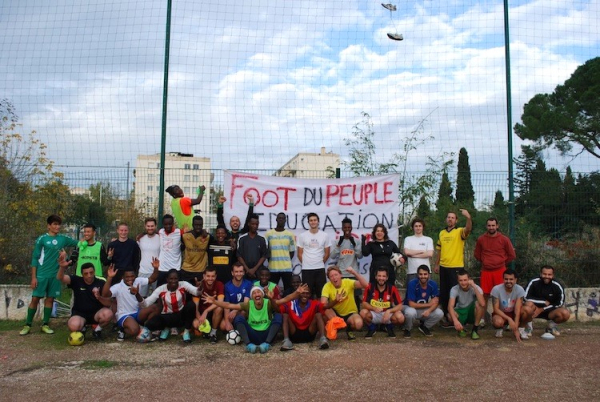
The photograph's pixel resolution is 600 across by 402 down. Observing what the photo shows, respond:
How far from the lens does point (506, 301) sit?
7523mm

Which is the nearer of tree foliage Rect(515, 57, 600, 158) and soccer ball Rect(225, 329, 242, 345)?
soccer ball Rect(225, 329, 242, 345)

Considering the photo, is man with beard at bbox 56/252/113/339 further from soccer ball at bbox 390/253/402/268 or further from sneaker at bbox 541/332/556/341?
sneaker at bbox 541/332/556/341

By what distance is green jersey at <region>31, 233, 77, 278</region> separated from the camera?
25.2ft

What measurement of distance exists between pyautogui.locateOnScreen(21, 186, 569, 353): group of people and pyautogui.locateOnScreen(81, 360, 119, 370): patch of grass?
3.25 ft

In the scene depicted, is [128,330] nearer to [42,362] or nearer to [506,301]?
[42,362]

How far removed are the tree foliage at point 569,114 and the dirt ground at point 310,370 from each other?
31.3 ft

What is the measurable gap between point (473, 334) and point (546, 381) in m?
1.92

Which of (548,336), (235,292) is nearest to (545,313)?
(548,336)

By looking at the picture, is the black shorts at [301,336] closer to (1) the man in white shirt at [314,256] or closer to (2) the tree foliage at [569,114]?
(1) the man in white shirt at [314,256]

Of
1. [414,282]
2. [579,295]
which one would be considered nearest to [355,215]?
[414,282]

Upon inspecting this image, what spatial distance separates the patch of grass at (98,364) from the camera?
5930 mm

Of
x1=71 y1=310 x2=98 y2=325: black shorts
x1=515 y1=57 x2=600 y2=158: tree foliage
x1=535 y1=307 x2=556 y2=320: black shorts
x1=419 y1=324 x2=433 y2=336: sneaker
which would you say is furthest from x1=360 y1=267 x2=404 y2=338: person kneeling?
x1=515 y1=57 x2=600 y2=158: tree foliage

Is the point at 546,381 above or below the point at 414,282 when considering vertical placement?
below

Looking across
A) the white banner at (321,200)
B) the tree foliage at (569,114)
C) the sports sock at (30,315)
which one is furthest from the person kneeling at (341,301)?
the tree foliage at (569,114)
